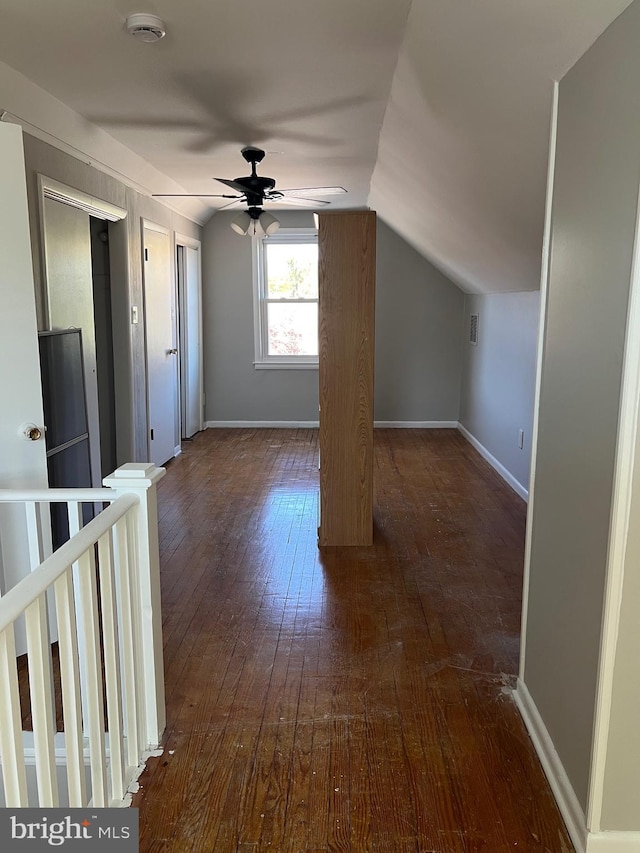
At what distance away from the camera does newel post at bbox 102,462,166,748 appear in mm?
1854

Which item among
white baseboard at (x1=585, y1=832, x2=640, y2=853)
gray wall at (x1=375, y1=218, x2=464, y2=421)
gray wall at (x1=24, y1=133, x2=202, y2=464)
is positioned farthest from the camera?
gray wall at (x1=375, y1=218, x2=464, y2=421)

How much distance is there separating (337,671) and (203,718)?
54cm

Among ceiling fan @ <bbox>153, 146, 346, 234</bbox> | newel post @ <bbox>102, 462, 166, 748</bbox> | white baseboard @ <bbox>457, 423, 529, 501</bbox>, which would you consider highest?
ceiling fan @ <bbox>153, 146, 346, 234</bbox>

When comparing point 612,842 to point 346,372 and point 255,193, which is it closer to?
point 346,372

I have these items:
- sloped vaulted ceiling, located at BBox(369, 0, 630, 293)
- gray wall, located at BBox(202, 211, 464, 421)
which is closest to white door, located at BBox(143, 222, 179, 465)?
gray wall, located at BBox(202, 211, 464, 421)

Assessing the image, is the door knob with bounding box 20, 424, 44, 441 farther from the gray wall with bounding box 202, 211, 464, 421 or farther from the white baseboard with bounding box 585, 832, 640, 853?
the gray wall with bounding box 202, 211, 464, 421

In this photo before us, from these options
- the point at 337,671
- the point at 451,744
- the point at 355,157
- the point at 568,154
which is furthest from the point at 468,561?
the point at 355,157

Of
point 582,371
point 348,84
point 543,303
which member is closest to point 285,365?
point 348,84

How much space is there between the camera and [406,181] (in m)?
4.25

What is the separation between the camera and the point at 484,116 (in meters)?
2.43

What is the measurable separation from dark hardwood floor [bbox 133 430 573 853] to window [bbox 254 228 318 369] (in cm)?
315

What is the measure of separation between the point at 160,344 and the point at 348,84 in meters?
2.98

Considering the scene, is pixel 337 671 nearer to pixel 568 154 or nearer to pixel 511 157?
pixel 568 154

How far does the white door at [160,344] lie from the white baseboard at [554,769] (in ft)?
12.0
